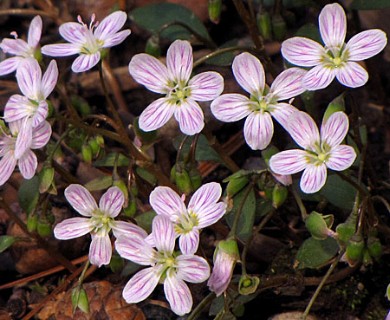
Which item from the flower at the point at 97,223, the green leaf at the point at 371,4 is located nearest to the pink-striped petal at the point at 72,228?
the flower at the point at 97,223

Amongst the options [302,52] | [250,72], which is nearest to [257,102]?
[250,72]

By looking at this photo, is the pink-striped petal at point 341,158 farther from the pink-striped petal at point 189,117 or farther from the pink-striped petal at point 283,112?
the pink-striped petal at point 189,117

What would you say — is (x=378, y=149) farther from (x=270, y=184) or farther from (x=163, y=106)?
(x=163, y=106)

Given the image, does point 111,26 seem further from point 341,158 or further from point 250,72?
point 341,158

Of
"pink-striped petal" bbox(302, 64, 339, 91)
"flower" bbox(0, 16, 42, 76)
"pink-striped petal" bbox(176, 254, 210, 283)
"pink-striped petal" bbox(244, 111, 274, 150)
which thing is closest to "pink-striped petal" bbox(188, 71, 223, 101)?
"pink-striped petal" bbox(244, 111, 274, 150)

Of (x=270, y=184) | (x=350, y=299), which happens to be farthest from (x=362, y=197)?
(x=350, y=299)

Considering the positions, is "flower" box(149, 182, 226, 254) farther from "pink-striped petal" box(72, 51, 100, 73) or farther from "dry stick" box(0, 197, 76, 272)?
"dry stick" box(0, 197, 76, 272)
